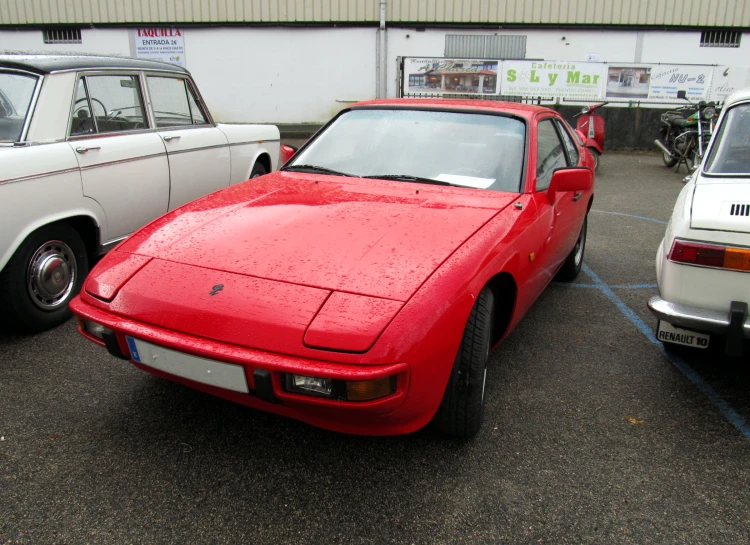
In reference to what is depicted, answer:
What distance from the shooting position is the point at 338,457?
233cm

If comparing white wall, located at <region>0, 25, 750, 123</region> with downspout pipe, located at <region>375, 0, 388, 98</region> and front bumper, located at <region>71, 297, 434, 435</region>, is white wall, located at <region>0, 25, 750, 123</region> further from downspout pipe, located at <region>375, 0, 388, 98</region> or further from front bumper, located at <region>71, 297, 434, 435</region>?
front bumper, located at <region>71, 297, 434, 435</region>

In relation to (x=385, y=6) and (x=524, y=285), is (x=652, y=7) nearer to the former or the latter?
(x=385, y=6)

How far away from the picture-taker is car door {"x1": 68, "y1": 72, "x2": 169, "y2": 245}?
145 inches

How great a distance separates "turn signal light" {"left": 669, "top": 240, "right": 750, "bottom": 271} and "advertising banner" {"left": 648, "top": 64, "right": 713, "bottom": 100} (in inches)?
482

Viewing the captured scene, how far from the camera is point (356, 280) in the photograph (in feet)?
6.79

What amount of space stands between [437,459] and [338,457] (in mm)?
398

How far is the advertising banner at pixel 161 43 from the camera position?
51.3ft

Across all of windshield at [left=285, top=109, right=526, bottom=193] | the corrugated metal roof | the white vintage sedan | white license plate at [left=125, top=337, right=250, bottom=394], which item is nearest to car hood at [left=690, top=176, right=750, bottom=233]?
windshield at [left=285, top=109, right=526, bottom=193]

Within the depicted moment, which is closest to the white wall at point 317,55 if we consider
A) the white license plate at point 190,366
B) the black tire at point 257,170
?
the black tire at point 257,170

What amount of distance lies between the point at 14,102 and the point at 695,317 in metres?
3.86

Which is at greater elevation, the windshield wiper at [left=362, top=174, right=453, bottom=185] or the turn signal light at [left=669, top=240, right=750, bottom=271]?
the windshield wiper at [left=362, top=174, right=453, bottom=185]

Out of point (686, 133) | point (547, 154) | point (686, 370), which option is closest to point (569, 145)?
point (547, 154)

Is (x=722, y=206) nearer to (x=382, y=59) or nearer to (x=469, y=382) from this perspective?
(x=469, y=382)

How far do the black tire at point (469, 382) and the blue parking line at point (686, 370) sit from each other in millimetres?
1260
